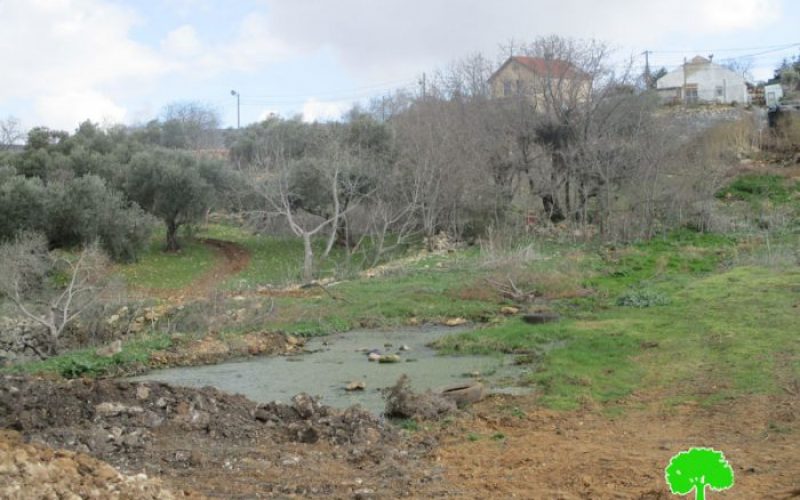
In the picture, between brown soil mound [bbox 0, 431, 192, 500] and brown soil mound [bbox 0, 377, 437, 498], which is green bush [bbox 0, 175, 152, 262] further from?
brown soil mound [bbox 0, 431, 192, 500]

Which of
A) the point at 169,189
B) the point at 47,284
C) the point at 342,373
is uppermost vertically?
the point at 169,189

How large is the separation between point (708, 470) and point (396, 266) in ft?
80.1

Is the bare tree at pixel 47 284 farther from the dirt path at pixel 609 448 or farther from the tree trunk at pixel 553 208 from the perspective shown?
the tree trunk at pixel 553 208

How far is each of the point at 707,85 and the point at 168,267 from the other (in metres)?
45.0

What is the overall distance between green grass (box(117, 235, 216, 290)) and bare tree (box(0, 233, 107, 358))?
11.5 ft

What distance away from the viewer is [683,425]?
10453 mm

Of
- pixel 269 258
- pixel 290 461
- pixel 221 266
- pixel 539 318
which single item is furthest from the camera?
pixel 269 258

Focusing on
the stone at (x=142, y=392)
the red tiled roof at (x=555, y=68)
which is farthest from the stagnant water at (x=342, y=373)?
the red tiled roof at (x=555, y=68)

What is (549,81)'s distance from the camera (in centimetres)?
3519

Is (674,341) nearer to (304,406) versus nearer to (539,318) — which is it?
(539,318)

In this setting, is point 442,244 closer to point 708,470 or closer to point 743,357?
point 743,357

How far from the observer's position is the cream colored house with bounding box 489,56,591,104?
35156 millimetres

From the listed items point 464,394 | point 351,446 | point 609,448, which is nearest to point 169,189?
point 464,394

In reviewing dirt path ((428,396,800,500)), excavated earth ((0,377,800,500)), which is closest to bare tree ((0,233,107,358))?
excavated earth ((0,377,800,500))
